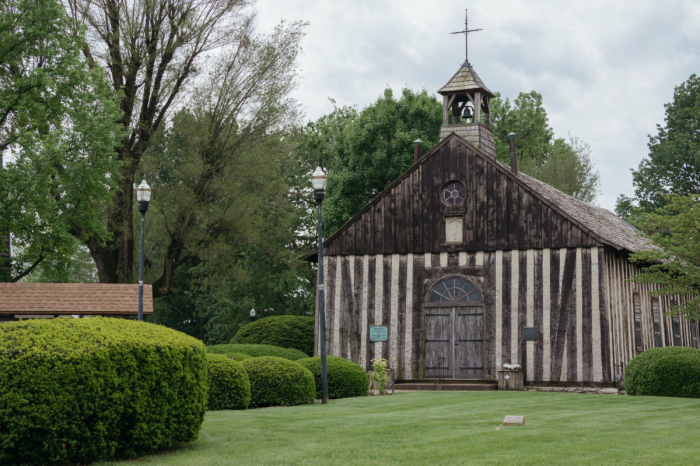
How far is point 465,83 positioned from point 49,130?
43.0 ft

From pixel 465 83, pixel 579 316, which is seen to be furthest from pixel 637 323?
pixel 465 83

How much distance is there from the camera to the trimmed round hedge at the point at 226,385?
41.2 feet

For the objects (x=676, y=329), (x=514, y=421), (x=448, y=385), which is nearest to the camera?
(x=514, y=421)

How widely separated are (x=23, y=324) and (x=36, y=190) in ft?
46.5

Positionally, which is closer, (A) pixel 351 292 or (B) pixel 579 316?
(B) pixel 579 316

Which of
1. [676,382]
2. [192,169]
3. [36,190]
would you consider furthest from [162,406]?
[192,169]

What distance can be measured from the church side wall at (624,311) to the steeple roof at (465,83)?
6.78 meters

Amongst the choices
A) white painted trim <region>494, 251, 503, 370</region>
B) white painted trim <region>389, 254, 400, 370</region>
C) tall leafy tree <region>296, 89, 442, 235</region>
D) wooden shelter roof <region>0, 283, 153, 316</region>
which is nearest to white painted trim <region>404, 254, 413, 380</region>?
white painted trim <region>389, 254, 400, 370</region>

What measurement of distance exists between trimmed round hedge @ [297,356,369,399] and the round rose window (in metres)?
6.97

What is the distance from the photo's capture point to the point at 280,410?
12211mm

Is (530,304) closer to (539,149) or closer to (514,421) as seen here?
(514,421)

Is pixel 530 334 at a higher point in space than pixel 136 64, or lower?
lower

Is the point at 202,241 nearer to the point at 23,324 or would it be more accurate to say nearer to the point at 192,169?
the point at 192,169

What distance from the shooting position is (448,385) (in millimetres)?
20094
